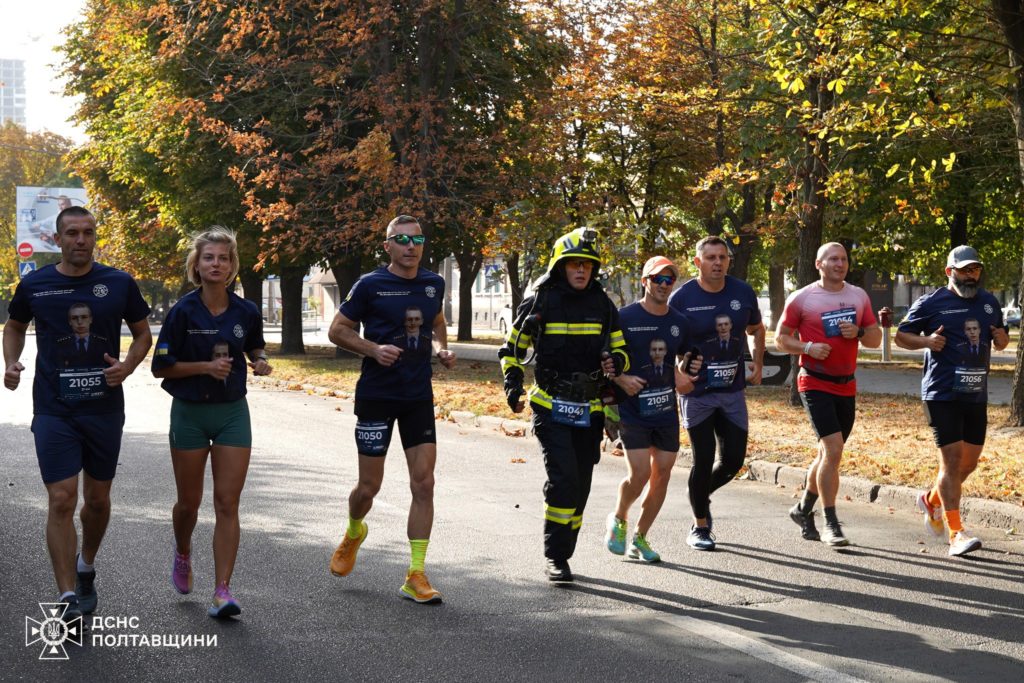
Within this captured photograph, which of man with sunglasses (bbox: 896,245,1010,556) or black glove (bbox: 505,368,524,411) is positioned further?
man with sunglasses (bbox: 896,245,1010,556)

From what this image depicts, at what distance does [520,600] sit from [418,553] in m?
0.59

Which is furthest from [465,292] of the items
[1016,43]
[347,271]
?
[1016,43]

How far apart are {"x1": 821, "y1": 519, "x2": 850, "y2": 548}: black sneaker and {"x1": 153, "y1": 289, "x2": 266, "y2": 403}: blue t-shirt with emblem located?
161 inches

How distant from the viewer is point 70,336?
560cm

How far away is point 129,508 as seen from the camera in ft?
29.3

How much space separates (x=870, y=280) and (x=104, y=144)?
120 feet

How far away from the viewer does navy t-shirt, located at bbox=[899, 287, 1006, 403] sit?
7738 millimetres

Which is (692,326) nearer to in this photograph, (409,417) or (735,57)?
(409,417)

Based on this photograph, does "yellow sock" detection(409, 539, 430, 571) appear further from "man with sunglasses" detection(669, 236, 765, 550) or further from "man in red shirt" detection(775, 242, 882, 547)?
"man in red shirt" detection(775, 242, 882, 547)

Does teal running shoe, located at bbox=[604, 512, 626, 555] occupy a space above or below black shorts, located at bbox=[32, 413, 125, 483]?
below

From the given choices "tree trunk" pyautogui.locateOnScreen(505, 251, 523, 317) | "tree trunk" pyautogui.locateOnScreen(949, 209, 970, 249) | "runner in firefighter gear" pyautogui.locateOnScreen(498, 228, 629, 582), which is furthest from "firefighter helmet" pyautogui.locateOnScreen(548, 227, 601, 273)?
"tree trunk" pyautogui.locateOnScreen(505, 251, 523, 317)

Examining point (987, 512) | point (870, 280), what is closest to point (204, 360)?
point (987, 512)

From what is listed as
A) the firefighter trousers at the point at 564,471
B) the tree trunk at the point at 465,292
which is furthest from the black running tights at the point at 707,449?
the tree trunk at the point at 465,292

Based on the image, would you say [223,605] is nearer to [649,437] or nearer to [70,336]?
[70,336]
